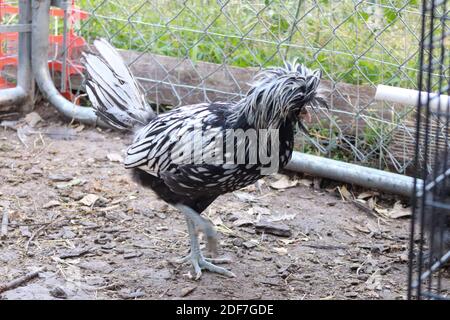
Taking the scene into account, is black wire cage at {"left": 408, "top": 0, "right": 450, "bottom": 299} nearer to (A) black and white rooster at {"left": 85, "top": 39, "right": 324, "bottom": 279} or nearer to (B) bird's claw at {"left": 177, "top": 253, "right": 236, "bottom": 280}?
(A) black and white rooster at {"left": 85, "top": 39, "right": 324, "bottom": 279}

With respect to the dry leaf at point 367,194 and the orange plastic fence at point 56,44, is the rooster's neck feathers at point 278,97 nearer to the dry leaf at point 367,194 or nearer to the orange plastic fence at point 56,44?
the dry leaf at point 367,194

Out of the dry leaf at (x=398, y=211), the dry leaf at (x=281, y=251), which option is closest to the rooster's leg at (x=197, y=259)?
the dry leaf at (x=281, y=251)

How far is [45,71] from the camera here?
5.50 metres

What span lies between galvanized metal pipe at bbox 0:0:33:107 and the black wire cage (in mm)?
2732

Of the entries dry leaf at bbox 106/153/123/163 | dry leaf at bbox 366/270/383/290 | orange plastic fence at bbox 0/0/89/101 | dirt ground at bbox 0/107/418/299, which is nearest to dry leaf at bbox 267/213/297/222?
dirt ground at bbox 0/107/418/299

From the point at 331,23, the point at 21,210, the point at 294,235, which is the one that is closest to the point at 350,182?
the point at 294,235

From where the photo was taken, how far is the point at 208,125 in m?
3.55

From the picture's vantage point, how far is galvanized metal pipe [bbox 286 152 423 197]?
175 inches

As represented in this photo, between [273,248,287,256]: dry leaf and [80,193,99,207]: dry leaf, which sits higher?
[80,193,99,207]: dry leaf

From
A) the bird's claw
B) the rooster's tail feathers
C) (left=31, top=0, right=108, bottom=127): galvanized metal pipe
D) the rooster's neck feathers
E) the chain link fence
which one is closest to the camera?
the rooster's neck feathers

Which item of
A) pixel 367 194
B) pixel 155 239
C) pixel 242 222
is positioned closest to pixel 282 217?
pixel 242 222

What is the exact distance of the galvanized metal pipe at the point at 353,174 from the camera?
4.46 meters

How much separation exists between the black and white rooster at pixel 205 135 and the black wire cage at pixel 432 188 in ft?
1.88
